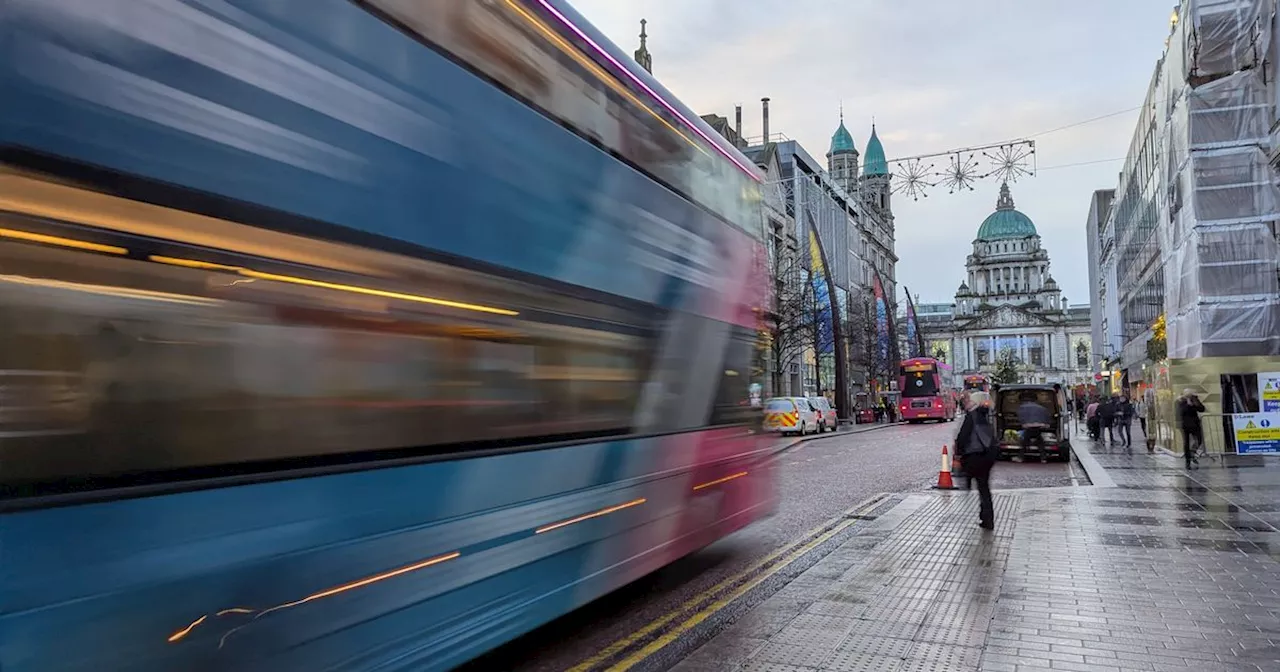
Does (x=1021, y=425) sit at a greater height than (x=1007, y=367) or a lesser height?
lesser

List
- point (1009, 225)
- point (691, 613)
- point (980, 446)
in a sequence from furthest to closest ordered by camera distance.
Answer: point (1009, 225)
point (980, 446)
point (691, 613)

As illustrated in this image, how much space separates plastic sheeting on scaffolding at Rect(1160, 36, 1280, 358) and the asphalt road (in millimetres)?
7920

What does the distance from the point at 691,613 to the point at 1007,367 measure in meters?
129

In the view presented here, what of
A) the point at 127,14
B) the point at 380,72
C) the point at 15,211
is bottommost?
the point at 15,211

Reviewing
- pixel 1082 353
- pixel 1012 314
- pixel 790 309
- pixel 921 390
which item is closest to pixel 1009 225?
pixel 1012 314

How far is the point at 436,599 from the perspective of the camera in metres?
4.46

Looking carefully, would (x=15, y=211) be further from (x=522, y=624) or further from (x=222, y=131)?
(x=522, y=624)

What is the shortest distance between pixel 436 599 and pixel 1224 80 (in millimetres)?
27834

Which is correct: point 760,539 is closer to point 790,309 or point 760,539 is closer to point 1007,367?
point 790,309

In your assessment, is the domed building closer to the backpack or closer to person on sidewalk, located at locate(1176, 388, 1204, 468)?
person on sidewalk, located at locate(1176, 388, 1204, 468)

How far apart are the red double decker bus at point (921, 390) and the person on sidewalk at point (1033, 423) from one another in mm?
28296

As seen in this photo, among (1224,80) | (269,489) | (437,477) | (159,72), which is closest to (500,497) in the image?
(437,477)

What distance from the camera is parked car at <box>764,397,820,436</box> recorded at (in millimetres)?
36188

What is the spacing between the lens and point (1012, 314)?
13988cm
